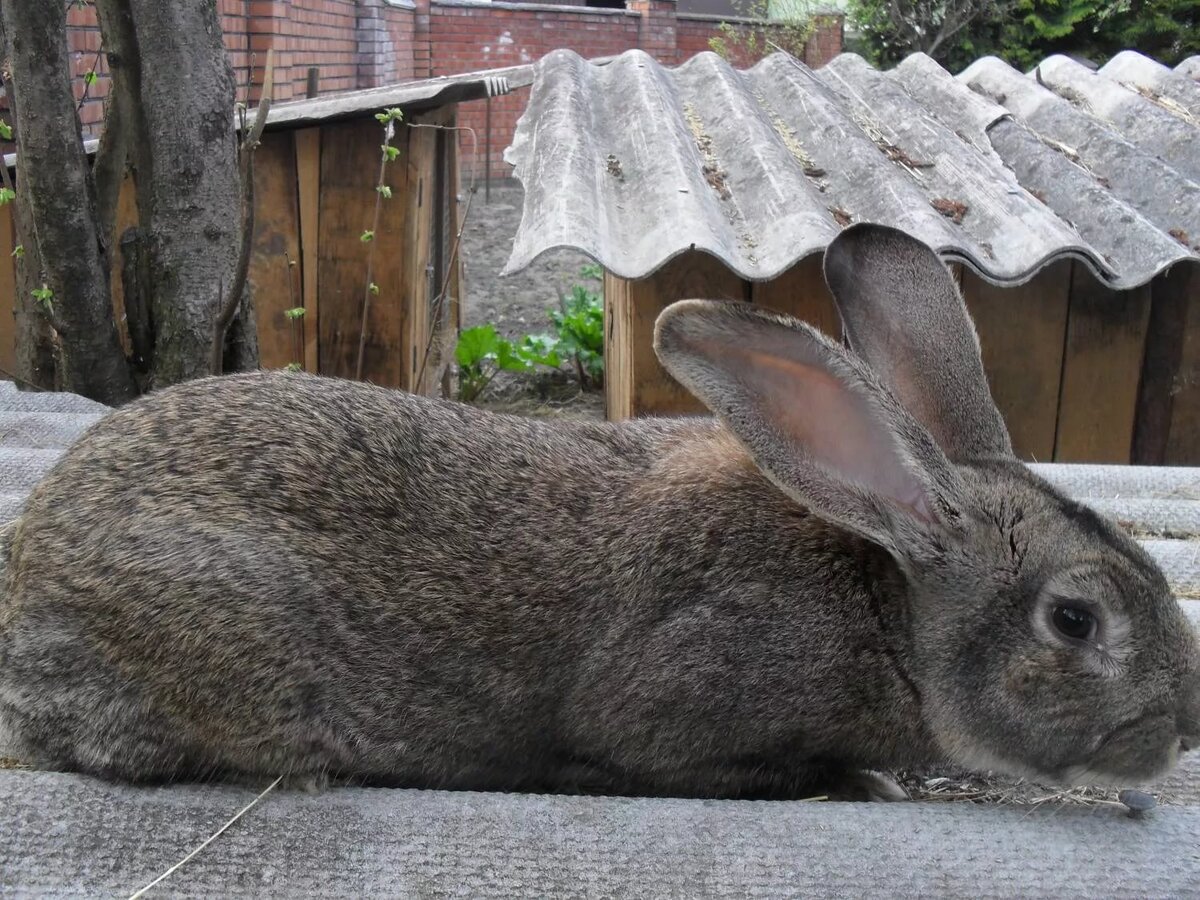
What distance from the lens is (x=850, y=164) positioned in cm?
578

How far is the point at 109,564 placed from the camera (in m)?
2.38

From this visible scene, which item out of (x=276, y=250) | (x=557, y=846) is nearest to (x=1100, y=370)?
(x=276, y=250)

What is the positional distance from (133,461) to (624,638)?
1.06m

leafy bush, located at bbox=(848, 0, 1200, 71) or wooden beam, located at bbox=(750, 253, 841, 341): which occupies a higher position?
leafy bush, located at bbox=(848, 0, 1200, 71)

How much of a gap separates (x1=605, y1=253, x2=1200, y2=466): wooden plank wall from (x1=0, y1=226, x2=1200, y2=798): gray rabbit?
2477 millimetres

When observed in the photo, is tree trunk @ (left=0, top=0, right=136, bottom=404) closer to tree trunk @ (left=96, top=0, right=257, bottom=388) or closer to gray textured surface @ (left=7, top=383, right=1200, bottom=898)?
tree trunk @ (left=96, top=0, right=257, bottom=388)

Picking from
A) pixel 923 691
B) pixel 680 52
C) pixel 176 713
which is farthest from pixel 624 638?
pixel 680 52

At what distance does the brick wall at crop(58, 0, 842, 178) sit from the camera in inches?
519

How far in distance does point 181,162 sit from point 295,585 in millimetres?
2121

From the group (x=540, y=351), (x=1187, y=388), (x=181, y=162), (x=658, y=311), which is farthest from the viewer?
(x=540, y=351)

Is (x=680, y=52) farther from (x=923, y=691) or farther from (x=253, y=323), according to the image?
(x=923, y=691)

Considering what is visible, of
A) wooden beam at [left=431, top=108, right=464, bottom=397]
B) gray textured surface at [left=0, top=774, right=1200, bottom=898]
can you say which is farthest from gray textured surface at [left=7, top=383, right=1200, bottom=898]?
→ wooden beam at [left=431, top=108, right=464, bottom=397]

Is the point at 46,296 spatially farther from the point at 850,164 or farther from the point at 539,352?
the point at 539,352

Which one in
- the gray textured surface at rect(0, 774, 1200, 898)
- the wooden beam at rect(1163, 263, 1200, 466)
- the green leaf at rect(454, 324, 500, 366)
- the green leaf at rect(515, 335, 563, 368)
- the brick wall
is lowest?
the green leaf at rect(515, 335, 563, 368)
